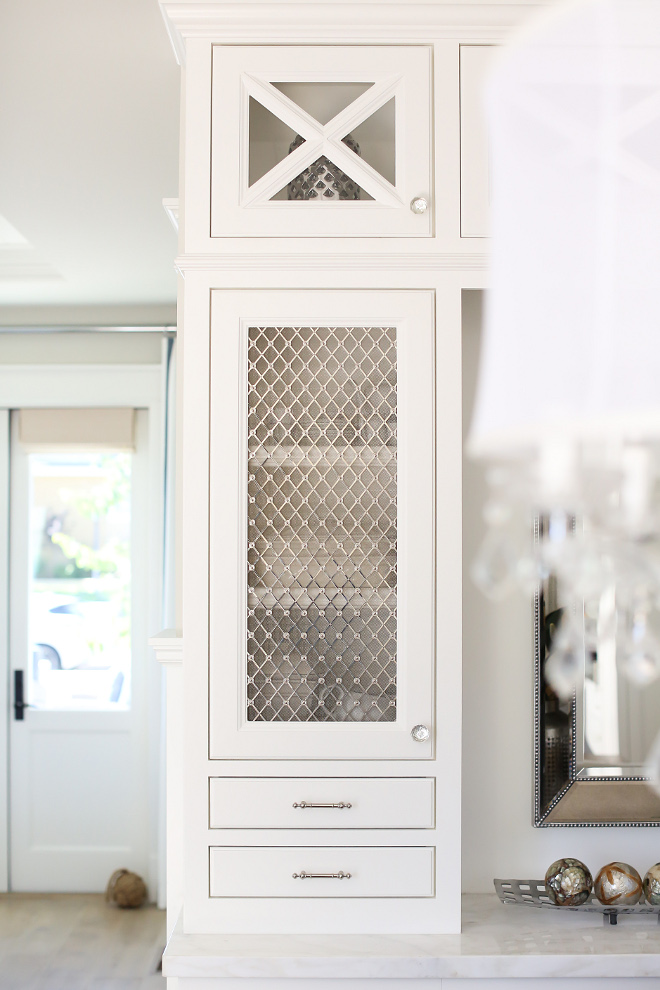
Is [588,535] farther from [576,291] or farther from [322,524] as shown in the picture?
[322,524]

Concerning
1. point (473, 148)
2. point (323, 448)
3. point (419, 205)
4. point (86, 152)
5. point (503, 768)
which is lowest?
point (503, 768)

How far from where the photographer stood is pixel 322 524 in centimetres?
164

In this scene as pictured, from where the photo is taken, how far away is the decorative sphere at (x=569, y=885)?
1679 mm

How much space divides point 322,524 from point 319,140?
789mm

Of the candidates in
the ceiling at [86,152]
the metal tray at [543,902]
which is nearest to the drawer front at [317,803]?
the metal tray at [543,902]

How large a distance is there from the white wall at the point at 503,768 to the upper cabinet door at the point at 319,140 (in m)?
0.36

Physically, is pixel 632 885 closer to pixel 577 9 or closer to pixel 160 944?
pixel 577 9

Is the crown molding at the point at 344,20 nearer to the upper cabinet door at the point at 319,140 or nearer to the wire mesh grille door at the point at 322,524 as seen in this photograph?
the upper cabinet door at the point at 319,140

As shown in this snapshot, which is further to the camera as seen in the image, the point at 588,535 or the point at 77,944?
the point at 77,944

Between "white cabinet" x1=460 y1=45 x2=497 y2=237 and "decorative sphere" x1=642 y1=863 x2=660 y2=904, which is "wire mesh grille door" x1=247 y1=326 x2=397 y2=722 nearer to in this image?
"white cabinet" x1=460 y1=45 x2=497 y2=237

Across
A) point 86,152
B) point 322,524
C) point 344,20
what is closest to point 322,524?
point 322,524

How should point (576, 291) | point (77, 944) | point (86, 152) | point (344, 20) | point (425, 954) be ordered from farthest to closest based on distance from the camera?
point (77, 944) → point (86, 152) → point (344, 20) → point (425, 954) → point (576, 291)

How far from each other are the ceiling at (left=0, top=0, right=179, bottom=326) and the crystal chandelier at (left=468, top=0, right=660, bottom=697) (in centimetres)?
148

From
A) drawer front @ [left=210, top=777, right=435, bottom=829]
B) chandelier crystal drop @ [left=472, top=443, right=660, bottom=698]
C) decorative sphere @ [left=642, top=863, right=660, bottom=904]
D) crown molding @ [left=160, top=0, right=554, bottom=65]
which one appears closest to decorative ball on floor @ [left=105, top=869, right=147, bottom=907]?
drawer front @ [left=210, top=777, right=435, bottom=829]
